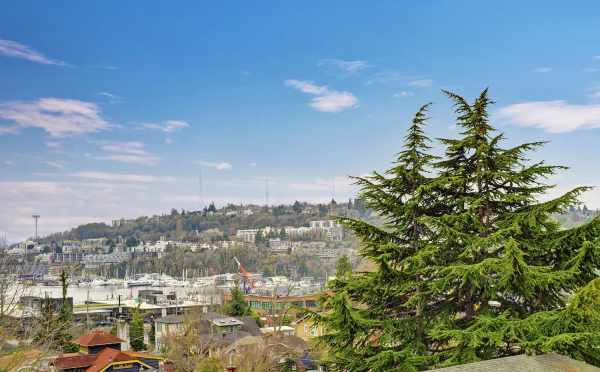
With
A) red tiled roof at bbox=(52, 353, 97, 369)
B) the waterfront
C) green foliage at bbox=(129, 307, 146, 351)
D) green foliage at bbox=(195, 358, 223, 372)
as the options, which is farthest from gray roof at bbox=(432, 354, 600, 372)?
the waterfront

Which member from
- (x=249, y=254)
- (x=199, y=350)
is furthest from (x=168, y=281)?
(x=199, y=350)

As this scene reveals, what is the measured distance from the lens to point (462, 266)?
11.6 meters

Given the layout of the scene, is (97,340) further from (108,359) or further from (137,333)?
(137,333)

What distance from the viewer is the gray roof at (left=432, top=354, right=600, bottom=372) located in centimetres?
949

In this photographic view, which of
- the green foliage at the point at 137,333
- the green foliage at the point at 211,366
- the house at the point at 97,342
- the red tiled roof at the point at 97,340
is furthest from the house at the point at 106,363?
the green foliage at the point at 137,333

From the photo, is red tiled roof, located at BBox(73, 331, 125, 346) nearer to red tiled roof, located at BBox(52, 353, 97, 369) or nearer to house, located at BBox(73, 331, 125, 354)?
house, located at BBox(73, 331, 125, 354)

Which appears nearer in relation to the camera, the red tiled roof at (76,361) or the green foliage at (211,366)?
the green foliage at (211,366)

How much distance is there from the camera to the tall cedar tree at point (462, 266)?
11.4 m

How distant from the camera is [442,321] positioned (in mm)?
12406

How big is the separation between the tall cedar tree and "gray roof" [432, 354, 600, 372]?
0.92 m

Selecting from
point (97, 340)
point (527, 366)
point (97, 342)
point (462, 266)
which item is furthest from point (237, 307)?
point (527, 366)

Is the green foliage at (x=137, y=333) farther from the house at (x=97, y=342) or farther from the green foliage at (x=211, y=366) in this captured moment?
the green foliage at (x=211, y=366)

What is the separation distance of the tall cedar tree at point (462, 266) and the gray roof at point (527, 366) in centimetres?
92

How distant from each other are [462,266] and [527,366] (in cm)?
246
